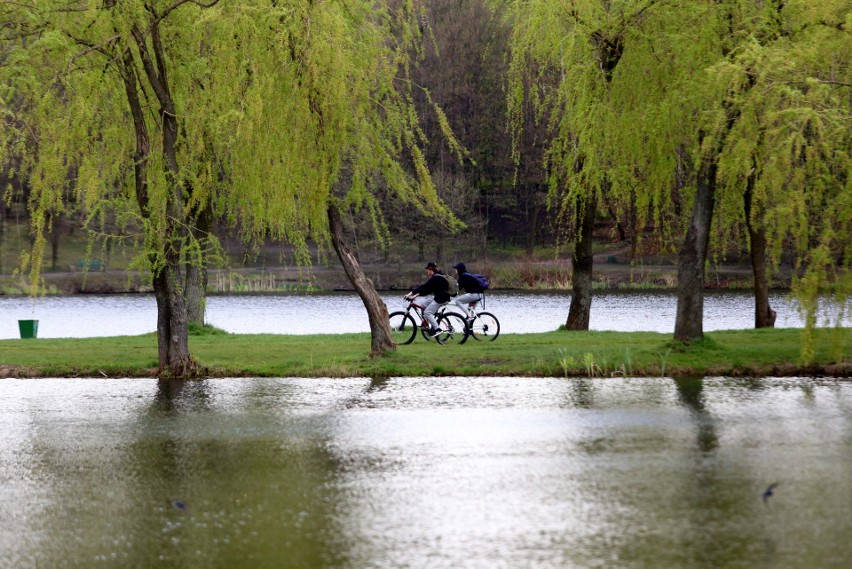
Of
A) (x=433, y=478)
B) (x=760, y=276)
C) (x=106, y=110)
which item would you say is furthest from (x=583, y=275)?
(x=433, y=478)

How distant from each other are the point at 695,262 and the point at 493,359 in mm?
4319

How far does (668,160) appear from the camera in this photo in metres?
22.0

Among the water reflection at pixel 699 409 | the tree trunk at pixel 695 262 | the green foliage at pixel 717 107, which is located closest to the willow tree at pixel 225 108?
the green foliage at pixel 717 107


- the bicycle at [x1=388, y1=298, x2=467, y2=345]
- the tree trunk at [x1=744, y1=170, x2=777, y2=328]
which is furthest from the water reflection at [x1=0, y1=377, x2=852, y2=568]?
the tree trunk at [x1=744, y1=170, x2=777, y2=328]

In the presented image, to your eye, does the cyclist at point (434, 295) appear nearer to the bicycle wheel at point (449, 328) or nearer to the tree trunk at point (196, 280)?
the bicycle wheel at point (449, 328)

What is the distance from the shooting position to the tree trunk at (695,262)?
21828mm

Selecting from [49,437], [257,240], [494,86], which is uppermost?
[494,86]

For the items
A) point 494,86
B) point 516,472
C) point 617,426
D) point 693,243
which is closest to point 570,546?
point 516,472

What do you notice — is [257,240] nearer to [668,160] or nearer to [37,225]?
[37,225]

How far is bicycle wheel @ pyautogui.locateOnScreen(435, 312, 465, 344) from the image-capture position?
25750 mm

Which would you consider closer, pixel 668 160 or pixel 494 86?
pixel 668 160

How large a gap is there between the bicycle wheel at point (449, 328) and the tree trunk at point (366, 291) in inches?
125

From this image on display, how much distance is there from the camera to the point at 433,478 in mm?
11273

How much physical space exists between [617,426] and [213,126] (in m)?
10.7
